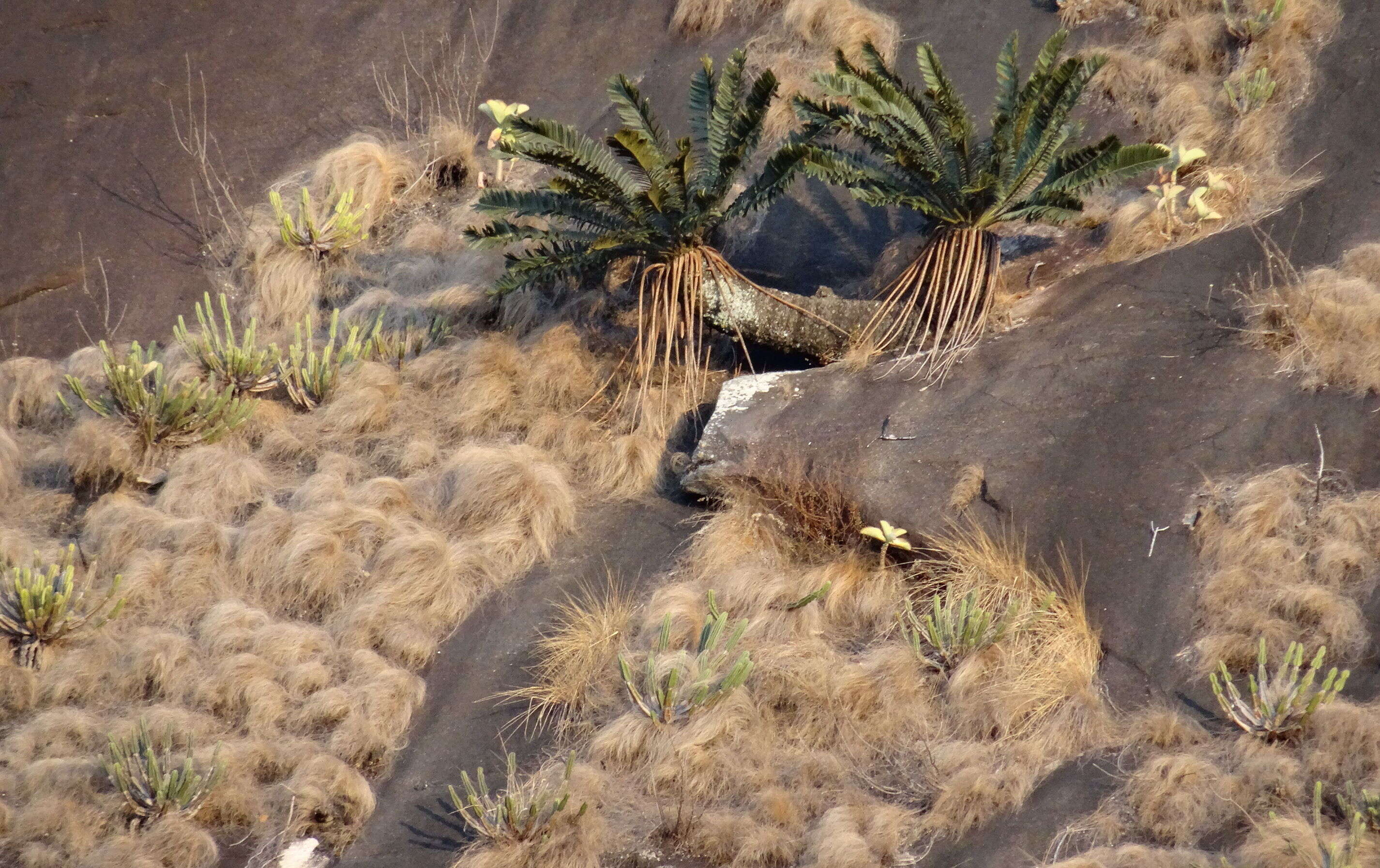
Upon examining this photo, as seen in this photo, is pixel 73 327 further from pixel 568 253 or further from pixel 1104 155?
pixel 1104 155

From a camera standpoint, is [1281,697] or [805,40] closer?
[1281,697]

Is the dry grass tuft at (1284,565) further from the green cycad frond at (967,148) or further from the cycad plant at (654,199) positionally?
the cycad plant at (654,199)

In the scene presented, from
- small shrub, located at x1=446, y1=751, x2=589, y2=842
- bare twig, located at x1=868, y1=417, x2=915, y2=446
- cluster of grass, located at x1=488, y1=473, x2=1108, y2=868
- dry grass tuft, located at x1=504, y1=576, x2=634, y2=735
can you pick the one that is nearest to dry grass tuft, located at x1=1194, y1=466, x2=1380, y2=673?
cluster of grass, located at x1=488, y1=473, x2=1108, y2=868

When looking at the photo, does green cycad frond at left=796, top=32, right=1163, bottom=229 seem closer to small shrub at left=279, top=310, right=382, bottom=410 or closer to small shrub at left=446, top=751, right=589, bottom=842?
small shrub at left=279, top=310, right=382, bottom=410


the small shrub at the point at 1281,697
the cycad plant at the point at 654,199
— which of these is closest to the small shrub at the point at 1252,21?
the cycad plant at the point at 654,199

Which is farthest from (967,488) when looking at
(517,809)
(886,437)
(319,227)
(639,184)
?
(319,227)

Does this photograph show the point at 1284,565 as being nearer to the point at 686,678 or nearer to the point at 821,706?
the point at 821,706
